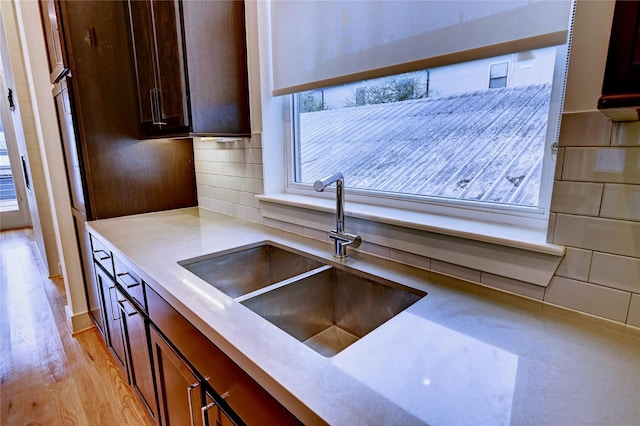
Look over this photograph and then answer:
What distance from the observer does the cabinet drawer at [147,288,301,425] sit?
26.4 inches

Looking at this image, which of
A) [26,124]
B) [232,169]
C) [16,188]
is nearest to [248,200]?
[232,169]

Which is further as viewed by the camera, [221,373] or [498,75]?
[498,75]

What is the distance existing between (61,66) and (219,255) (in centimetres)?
139

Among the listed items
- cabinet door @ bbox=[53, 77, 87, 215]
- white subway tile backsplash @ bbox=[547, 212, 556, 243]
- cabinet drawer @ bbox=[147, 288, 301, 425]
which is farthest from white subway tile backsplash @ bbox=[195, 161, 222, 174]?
white subway tile backsplash @ bbox=[547, 212, 556, 243]

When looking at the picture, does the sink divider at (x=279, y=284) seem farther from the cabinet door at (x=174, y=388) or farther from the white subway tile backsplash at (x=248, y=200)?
the white subway tile backsplash at (x=248, y=200)

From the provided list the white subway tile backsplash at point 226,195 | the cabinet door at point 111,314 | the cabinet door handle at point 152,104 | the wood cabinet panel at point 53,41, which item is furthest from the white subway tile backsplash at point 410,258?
the wood cabinet panel at point 53,41

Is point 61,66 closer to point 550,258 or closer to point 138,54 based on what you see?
point 138,54

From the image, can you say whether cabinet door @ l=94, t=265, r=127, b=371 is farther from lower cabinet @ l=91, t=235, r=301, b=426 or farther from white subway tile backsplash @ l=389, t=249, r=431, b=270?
white subway tile backsplash @ l=389, t=249, r=431, b=270

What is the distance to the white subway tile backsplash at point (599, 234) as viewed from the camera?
0.72 m

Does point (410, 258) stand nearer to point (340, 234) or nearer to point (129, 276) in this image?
point (340, 234)

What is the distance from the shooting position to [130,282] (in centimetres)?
135

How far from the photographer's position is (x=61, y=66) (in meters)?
1.75

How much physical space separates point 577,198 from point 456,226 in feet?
1.04

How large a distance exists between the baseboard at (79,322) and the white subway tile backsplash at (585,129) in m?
2.84
